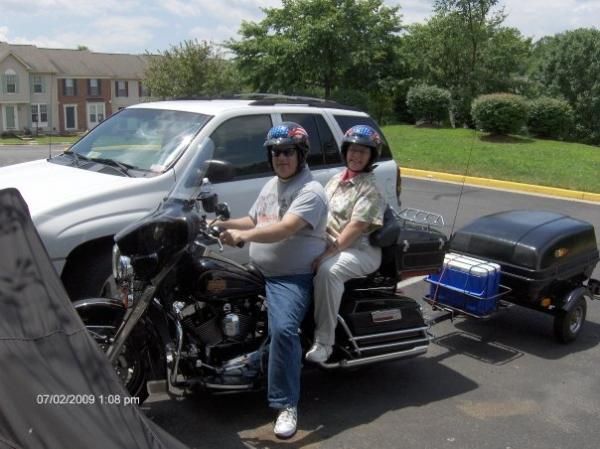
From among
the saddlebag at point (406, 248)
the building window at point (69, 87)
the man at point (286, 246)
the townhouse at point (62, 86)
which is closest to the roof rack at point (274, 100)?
the saddlebag at point (406, 248)

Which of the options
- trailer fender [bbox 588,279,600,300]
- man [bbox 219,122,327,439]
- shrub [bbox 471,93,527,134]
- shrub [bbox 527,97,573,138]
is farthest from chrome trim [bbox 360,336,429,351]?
shrub [bbox 527,97,573,138]

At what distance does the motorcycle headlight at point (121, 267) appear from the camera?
11.6 feet

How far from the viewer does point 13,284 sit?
8.75 ft

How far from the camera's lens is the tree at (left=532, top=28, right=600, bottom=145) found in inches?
1363

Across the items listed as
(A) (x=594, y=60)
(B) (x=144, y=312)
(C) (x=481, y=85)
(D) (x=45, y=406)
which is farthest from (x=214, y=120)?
(A) (x=594, y=60)

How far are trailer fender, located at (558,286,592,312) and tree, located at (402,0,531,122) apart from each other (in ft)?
65.6

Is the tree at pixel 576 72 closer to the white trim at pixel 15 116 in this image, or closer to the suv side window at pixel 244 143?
the suv side window at pixel 244 143

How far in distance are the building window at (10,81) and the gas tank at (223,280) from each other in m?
61.3

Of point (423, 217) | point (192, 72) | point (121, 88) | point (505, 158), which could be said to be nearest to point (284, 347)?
point (423, 217)

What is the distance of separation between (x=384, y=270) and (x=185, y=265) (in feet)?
5.07

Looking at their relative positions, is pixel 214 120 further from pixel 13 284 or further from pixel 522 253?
pixel 13 284

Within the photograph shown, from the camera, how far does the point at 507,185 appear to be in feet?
47.5

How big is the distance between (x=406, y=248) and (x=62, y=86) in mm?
63377

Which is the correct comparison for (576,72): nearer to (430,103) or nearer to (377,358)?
(430,103)
